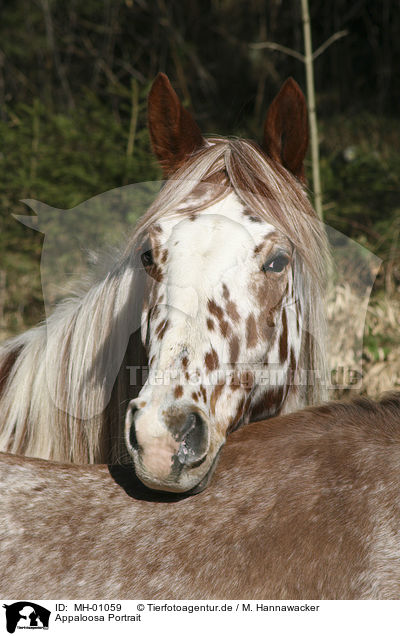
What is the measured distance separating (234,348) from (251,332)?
97 mm

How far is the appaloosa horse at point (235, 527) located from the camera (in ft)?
5.40

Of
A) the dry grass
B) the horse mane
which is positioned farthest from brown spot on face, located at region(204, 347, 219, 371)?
the dry grass

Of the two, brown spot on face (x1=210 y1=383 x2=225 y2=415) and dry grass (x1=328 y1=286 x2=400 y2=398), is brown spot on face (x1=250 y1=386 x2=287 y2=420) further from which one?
dry grass (x1=328 y1=286 x2=400 y2=398)

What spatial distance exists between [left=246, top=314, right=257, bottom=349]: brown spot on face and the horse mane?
1.27 ft

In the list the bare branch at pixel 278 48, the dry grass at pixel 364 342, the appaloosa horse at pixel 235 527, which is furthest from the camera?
the bare branch at pixel 278 48

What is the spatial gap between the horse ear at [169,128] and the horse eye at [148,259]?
1.70ft

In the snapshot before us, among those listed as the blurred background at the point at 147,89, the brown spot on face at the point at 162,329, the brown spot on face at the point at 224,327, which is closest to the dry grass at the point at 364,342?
the blurred background at the point at 147,89

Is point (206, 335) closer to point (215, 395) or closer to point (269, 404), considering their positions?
point (215, 395)

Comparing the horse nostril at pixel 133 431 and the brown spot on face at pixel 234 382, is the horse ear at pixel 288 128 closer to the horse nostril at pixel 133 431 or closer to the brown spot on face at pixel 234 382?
the brown spot on face at pixel 234 382

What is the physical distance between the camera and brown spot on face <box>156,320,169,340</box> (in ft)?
7.41

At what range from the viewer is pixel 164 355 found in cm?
216

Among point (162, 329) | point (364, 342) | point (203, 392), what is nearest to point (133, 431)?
point (203, 392)

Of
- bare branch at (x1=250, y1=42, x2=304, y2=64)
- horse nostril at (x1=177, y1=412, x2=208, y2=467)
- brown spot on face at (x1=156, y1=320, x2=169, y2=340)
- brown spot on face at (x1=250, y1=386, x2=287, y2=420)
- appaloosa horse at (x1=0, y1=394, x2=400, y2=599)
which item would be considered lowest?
appaloosa horse at (x1=0, y1=394, x2=400, y2=599)
